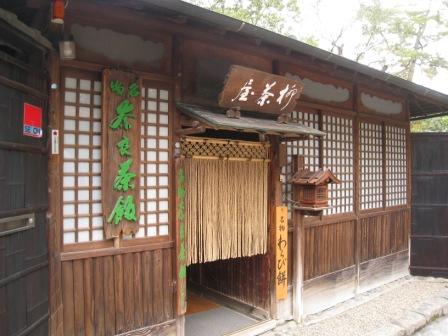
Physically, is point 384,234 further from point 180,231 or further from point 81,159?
point 81,159

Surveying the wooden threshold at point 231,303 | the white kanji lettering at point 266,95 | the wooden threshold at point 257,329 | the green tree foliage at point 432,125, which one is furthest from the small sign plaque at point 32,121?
the green tree foliage at point 432,125

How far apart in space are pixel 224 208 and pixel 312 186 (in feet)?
5.87

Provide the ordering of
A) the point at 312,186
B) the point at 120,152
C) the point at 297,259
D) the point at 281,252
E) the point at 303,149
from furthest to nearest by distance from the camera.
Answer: the point at 303,149
the point at 297,259
the point at 281,252
the point at 312,186
the point at 120,152

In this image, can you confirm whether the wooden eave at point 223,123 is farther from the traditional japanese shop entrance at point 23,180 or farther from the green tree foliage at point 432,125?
the green tree foliage at point 432,125

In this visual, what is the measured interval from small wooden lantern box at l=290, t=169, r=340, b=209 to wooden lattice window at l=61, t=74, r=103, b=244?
3842 mm

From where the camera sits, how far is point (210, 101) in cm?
620

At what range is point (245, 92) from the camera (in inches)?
234

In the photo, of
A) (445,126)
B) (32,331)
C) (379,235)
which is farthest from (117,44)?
(445,126)

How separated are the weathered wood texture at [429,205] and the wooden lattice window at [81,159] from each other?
9.95 meters

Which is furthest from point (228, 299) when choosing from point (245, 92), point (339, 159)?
point (245, 92)

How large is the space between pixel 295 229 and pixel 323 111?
8.82ft

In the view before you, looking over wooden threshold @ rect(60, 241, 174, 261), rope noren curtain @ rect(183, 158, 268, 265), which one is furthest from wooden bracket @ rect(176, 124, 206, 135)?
wooden threshold @ rect(60, 241, 174, 261)

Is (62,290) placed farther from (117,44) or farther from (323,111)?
(323,111)

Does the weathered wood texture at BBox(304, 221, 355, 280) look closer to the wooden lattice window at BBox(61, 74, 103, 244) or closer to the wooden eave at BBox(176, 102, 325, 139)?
the wooden eave at BBox(176, 102, 325, 139)
